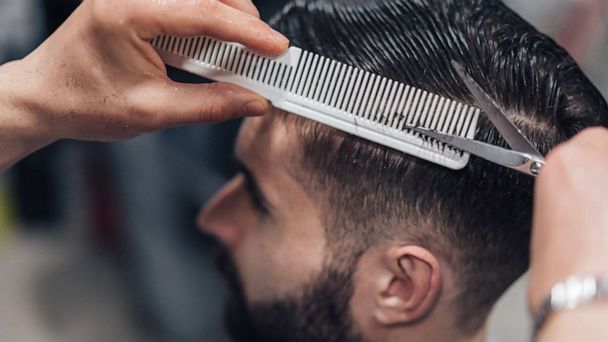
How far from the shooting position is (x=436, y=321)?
1259mm

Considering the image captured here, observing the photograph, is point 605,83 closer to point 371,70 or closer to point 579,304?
point 371,70

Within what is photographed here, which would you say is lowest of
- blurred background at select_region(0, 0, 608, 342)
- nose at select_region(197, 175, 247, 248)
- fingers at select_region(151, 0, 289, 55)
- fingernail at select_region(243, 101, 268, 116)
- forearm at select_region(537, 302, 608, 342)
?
blurred background at select_region(0, 0, 608, 342)

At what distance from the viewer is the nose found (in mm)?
1413

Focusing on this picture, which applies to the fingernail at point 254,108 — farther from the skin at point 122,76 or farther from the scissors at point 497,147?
the scissors at point 497,147

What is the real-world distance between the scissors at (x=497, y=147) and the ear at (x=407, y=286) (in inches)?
7.9

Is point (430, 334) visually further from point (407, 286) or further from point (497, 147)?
point (497, 147)

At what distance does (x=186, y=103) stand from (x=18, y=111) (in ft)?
1.00

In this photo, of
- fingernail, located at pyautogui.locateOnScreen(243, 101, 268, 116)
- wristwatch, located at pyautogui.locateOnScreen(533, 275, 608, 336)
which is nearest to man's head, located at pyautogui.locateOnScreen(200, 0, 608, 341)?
fingernail, located at pyautogui.locateOnScreen(243, 101, 268, 116)

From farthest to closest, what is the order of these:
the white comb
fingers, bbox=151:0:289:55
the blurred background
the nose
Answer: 1. the blurred background
2. the nose
3. the white comb
4. fingers, bbox=151:0:289:55

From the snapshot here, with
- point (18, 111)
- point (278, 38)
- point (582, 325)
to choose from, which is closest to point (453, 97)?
point (278, 38)

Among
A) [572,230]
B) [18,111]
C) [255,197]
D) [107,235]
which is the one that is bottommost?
[107,235]

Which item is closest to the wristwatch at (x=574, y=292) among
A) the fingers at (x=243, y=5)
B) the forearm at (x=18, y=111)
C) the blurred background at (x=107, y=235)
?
the fingers at (x=243, y=5)

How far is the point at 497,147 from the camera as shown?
1035mm

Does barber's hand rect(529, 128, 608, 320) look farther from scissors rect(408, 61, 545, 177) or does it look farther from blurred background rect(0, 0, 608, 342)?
blurred background rect(0, 0, 608, 342)
